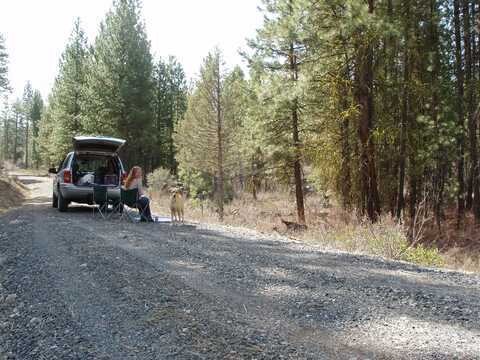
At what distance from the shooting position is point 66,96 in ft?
125

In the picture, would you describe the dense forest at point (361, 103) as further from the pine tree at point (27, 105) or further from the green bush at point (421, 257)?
A: the pine tree at point (27, 105)

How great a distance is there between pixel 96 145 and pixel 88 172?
4.52 feet

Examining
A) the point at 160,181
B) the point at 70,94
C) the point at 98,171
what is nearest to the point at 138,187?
the point at 98,171

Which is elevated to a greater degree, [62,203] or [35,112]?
[35,112]

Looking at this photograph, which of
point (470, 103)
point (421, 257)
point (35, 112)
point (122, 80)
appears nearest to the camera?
point (421, 257)

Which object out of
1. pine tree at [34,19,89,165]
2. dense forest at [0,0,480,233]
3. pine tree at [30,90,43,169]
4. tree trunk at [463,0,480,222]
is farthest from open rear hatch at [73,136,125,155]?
pine tree at [30,90,43,169]

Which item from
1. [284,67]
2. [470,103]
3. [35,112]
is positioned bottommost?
[470,103]

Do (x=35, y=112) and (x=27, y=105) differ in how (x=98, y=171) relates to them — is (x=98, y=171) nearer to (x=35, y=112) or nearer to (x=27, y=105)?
(x=35, y=112)

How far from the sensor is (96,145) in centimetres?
1297

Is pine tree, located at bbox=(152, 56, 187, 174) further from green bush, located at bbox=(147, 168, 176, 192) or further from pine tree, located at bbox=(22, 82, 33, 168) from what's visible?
pine tree, located at bbox=(22, 82, 33, 168)

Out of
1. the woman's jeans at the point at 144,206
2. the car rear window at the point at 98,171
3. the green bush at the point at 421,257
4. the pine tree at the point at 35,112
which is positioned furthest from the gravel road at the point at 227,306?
the pine tree at the point at 35,112

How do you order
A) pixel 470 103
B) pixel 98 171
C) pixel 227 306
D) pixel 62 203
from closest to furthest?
pixel 227 306
pixel 62 203
pixel 98 171
pixel 470 103

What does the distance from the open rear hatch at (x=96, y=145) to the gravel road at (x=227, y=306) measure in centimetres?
604

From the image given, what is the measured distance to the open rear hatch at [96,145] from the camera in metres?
12.5
